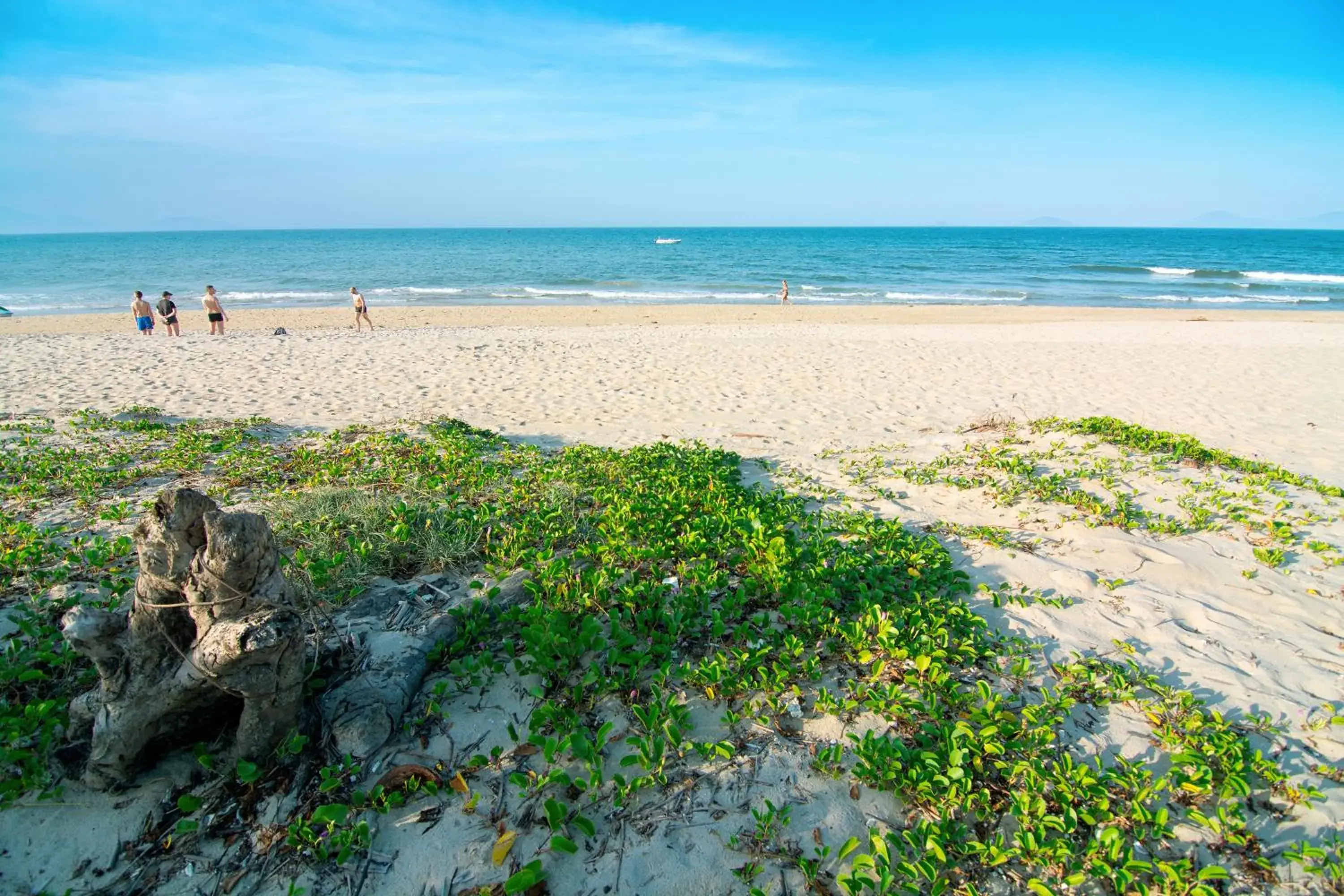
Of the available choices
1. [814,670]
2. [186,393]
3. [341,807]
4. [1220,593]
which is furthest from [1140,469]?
[186,393]

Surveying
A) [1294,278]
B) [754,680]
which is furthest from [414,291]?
[1294,278]

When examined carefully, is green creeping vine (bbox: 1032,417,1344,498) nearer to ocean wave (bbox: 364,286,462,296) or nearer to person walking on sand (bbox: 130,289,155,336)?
person walking on sand (bbox: 130,289,155,336)

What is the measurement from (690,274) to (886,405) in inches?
1550

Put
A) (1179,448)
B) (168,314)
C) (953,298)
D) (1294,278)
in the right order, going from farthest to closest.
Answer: (1294,278) → (953,298) → (168,314) → (1179,448)

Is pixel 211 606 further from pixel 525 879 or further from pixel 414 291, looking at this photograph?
pixel 414 291

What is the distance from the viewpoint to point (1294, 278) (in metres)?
43.9

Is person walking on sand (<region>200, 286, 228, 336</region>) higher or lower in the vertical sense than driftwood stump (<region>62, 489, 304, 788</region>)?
higher

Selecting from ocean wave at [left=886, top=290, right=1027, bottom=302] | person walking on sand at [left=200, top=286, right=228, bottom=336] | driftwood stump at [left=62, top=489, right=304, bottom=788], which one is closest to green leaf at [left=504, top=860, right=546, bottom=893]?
driftwood stump at [left=62, top=489, right=304, bottom=788]

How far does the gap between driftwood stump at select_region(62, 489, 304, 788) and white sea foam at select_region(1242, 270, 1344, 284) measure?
55613mm

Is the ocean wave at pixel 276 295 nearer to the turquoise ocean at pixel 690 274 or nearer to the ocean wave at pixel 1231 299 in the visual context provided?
the turquoise ocean at pixel 690 274

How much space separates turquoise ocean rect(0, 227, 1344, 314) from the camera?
113ft

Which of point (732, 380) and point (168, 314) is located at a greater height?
point (168, 314)

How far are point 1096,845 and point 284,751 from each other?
3.20m

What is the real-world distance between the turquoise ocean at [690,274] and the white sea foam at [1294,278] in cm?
23
